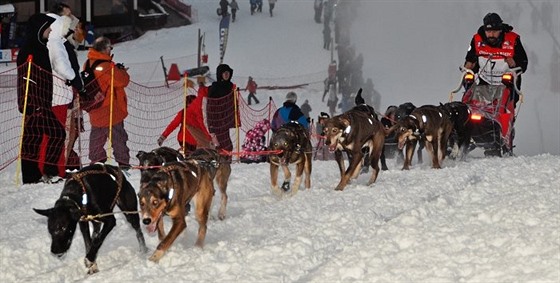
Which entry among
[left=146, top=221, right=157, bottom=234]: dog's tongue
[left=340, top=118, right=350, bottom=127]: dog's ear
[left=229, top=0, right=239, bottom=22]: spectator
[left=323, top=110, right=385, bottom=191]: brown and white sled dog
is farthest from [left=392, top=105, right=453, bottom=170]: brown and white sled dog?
[left=229, top=0, right=239, bottom=22]: spectator

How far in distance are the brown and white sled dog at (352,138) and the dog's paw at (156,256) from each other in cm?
322

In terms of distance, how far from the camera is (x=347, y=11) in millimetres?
28562

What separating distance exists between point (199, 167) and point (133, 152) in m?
8.86

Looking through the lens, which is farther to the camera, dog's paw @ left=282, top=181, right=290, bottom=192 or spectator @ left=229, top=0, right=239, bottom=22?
spectator @ left=229, top=0, right=239, bottom=22

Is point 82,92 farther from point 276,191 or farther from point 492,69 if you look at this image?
point 492,69

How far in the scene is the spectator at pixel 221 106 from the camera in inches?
441

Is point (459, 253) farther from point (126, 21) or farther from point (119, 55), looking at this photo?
point (126, 21)

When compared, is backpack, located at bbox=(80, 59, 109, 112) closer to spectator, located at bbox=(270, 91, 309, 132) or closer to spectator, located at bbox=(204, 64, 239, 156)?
spectator, located at bbox=(204, 64, 239, 156)

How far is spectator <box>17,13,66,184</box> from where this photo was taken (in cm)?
936

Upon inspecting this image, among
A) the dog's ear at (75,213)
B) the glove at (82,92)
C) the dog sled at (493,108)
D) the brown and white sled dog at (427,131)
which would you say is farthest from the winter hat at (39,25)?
the dog sled at (493,108)

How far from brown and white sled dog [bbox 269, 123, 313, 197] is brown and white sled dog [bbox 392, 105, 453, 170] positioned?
1.42 meters

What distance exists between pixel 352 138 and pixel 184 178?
3.20 meters

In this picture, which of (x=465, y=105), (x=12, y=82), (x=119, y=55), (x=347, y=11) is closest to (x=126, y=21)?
(x=119, y=55)

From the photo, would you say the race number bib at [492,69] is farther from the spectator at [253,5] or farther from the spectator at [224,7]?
the spectator at [253,5]
